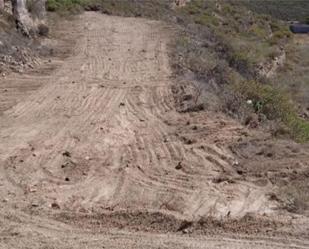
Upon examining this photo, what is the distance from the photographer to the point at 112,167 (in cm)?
995

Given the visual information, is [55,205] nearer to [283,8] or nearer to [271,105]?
[271,105]

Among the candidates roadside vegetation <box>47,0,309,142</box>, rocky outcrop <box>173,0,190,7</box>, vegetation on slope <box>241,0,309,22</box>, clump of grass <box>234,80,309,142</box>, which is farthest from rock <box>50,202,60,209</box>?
vegetation on slope <box>241,0,309,22</box>

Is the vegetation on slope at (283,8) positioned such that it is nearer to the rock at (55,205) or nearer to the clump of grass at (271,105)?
the clump of grass at (271,105)

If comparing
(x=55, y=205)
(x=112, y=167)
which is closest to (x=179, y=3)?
(x=112, y=167)

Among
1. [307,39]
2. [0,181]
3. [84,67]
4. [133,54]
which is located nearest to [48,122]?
[0,181]

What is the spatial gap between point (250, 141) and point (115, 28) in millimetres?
14631

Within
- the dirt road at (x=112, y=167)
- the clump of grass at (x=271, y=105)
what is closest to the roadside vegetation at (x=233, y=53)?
the clump of grass at (x=271, y=105)

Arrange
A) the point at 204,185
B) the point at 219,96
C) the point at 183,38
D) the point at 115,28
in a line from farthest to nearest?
1. the point at 115,28
2. the point at 183,38
3. the point at 219,96
4. the point at 204,185

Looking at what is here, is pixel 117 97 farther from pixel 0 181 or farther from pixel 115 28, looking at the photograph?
pixel 115 28

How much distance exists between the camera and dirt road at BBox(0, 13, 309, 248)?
7.78m

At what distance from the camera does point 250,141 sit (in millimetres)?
10734

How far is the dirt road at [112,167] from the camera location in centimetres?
778

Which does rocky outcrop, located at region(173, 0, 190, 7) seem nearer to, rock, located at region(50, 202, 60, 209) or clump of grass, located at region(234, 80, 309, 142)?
clump of grass, located at region(234, 80, 309, 142)

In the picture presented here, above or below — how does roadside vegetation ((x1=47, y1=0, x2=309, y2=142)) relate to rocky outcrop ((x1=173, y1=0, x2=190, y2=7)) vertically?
above
